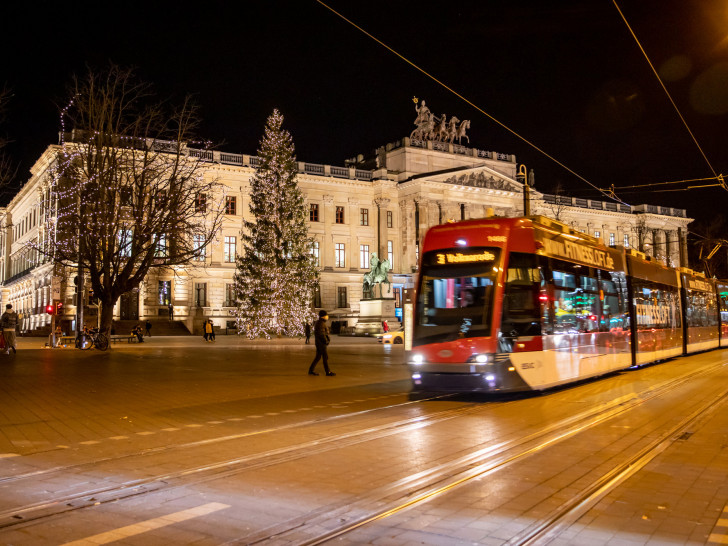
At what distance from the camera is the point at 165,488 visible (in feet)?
21.7

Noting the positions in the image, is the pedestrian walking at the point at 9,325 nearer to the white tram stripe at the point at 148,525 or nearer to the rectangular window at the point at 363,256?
the white tram stripe at the point at 148,525

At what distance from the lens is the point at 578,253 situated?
15906 millimetres

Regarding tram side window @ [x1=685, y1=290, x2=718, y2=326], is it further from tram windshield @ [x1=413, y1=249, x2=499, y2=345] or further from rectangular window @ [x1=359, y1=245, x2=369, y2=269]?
rectangular window @ [x1=359, y1=245, x2=369, y2=269]

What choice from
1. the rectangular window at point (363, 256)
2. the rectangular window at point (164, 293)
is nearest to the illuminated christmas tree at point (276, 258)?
the rectangular window at point (164, 293)

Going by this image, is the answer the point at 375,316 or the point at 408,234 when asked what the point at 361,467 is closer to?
the point at 375,316

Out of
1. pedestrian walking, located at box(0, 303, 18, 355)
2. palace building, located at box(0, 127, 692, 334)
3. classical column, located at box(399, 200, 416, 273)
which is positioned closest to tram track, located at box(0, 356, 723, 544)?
pedestrian walking, located at box(0, 303, 18, 355)

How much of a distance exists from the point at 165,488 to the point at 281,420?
15.0ft

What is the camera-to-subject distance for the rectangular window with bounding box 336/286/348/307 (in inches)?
2753

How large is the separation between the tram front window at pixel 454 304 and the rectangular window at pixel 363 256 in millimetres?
57729

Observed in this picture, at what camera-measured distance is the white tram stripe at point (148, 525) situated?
5.04m

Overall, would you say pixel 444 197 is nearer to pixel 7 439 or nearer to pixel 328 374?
pixel 328 374

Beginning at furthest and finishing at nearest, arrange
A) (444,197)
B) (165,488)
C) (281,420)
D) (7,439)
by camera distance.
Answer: (444,197)
(281,420)
(7,439)
(165,488)

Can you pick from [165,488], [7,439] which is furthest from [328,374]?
[165,488]

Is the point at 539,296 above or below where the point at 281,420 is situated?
above
